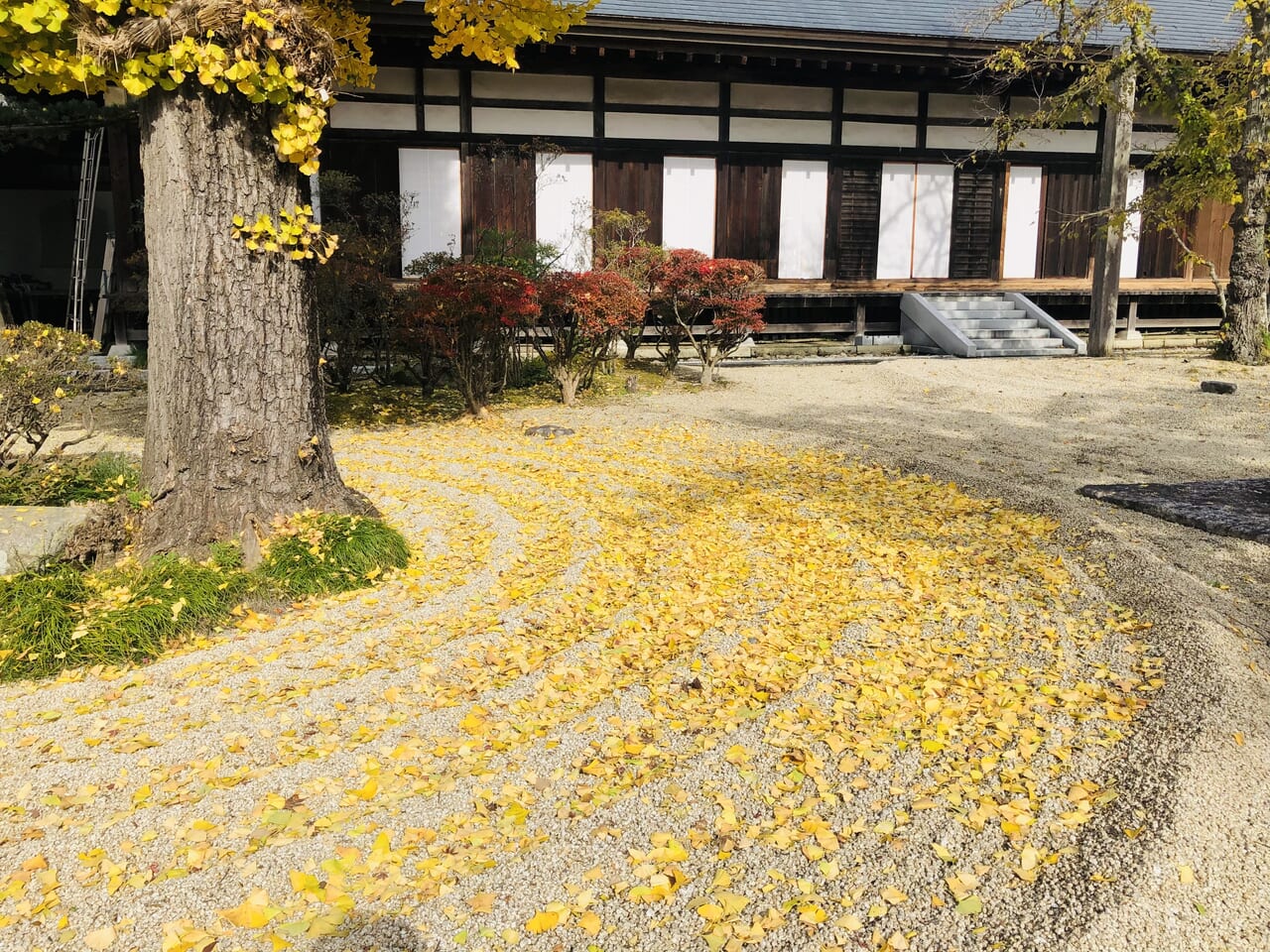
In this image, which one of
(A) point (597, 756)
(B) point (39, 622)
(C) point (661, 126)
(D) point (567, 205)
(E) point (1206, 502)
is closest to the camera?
(A) point (597, 756)

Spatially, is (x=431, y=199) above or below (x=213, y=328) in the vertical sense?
above

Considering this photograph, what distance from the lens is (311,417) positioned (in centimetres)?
523

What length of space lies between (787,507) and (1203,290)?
1342 centimetres

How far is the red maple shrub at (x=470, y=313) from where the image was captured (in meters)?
8.74

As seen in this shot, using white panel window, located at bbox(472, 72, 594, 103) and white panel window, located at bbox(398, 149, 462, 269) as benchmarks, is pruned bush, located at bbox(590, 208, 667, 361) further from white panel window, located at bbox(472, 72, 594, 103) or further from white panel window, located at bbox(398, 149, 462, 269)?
white panel window, located at bbox(398, 149, 462, 269)

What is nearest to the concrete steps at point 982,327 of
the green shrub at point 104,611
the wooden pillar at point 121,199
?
the wooden pillar at point 121,199

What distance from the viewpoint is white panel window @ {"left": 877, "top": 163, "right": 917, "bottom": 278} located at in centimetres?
1579

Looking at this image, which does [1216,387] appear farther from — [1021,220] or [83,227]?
[83,227]

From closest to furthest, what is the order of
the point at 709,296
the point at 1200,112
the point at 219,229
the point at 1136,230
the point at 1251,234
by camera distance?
the point at 219,229
the point at 709,296
the point at 1200,112
the point at 1251,234
the point at 1136,230

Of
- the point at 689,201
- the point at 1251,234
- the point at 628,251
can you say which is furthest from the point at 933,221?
the point at 628,251

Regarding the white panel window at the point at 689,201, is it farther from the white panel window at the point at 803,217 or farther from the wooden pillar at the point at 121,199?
the wooden pillar at the point at 121,199

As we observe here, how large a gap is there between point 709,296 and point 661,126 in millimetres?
4145

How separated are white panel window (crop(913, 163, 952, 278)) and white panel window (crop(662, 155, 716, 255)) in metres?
3.41

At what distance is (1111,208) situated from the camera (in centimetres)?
1367
